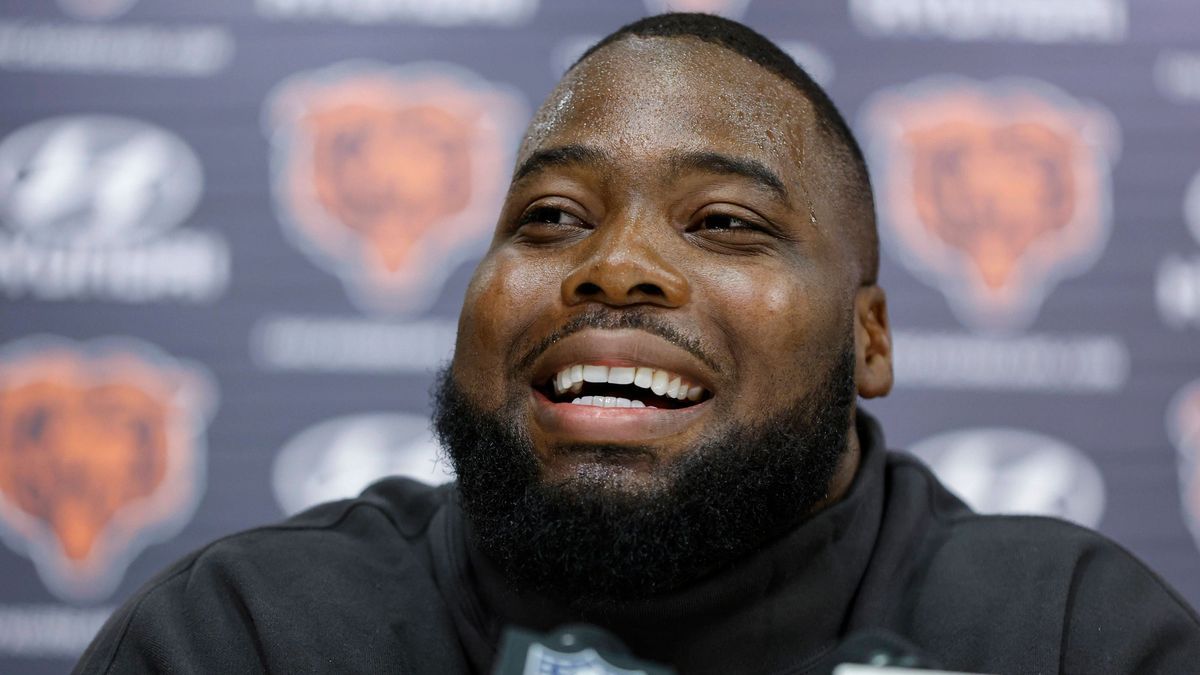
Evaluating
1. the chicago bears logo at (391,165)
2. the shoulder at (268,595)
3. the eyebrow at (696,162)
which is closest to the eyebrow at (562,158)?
the eyebrow at (696,162)

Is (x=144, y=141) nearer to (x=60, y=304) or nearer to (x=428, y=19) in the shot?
(x=60, y=304)

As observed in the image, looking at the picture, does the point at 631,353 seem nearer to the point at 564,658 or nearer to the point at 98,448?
the point at 564,658

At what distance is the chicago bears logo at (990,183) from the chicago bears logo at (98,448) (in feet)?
4.83

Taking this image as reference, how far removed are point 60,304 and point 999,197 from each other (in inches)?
75.9

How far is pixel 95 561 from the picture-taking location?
90.5 inches

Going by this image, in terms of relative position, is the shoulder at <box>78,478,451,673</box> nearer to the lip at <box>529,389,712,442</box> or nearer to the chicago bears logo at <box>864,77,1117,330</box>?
the lip at <box>529,389,712,442</box>

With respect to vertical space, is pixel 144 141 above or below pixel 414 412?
above

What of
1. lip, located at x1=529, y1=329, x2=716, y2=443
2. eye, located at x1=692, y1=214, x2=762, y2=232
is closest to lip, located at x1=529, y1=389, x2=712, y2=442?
lip, located at x1=529, y1=329, x2=716, y2=443

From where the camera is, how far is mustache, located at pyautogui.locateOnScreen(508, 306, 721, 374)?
3.70 feet

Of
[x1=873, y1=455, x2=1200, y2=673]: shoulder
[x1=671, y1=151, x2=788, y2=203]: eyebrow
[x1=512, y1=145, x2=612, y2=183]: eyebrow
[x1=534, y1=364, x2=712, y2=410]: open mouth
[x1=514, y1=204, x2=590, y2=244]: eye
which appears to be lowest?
[x1=873, y1=455, x2=1200, y2=673]: shoulder

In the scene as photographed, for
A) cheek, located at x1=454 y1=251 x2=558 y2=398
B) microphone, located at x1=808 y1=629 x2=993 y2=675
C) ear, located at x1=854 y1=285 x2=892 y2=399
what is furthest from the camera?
ear, located at x1=854 y1=285 x2=892 y2=399

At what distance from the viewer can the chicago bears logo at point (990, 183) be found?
240cm

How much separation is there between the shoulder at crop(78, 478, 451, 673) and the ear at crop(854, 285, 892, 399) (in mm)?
565

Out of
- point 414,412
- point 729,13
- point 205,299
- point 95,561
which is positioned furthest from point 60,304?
point 729,13
